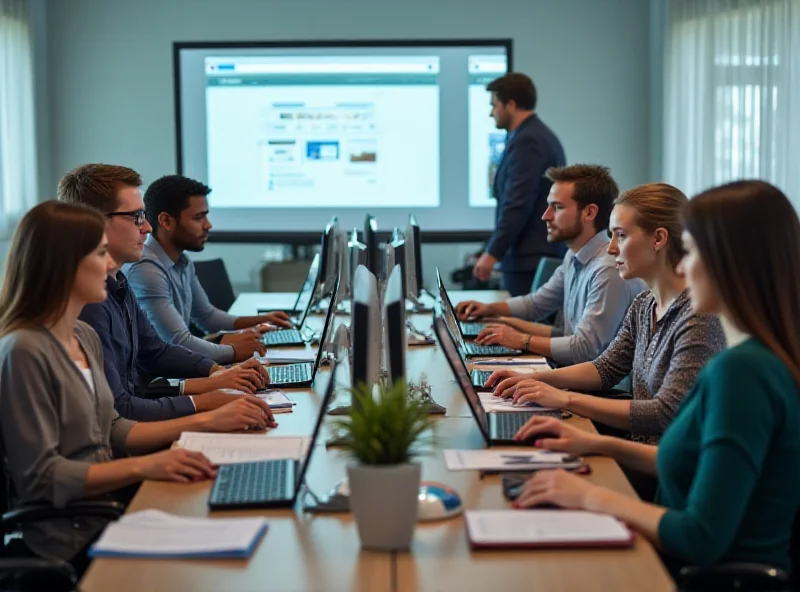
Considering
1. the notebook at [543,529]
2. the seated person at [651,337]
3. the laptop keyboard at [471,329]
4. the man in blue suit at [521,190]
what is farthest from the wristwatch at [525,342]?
the notebook at [543,529]

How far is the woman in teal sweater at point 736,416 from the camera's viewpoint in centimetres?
173

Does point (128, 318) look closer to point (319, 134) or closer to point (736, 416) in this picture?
point (736, 416)

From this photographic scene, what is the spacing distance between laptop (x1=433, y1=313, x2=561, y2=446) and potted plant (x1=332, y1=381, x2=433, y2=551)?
59 cm

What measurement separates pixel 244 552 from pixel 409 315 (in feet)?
9.03

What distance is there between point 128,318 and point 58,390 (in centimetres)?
88

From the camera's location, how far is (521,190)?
5.39 metres

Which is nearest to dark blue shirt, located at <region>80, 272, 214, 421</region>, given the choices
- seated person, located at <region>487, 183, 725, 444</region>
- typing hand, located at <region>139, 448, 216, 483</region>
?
typing hand, located at <region>139, 448, 216, 483</region>

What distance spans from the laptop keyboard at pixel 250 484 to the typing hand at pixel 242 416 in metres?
0.32

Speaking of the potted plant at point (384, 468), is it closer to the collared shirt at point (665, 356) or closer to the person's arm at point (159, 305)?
the collared shirt at point (665, 356)

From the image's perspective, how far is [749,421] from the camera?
1.74 meters

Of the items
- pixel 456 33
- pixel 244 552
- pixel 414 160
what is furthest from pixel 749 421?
pixel 456 33

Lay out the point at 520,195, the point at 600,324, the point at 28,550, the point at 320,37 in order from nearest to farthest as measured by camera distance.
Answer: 1. the point at 28,550
2. the point at 600,324
3. the point at 520,195
4. the point at 320,37

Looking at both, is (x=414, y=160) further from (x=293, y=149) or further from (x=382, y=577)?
(x=382, y=577)

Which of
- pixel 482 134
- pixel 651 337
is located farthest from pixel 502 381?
pixel 482 134
